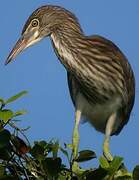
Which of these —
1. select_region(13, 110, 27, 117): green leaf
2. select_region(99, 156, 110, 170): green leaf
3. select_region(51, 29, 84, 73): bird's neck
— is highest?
select_region(51, 29, 84, 73): bird's neck

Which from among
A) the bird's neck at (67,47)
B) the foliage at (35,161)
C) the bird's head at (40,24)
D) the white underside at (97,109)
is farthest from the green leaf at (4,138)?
the white underside at (97,109)

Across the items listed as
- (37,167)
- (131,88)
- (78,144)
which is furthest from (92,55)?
(37,167)

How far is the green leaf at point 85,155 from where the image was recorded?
7.45ft

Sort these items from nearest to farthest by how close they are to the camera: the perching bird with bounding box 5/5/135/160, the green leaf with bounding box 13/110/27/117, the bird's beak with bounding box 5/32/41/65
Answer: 1. the green leaf with bounding box 13/110/27/117
2. the bird's beak with bounding box 5/32/41/65
3. the perching bird with bounding box 5/5/135/160

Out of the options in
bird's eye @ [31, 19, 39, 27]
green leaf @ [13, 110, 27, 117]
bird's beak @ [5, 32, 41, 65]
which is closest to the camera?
green leaf @ [13, 110, 27, 117]

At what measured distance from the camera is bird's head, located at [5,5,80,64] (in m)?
4.43

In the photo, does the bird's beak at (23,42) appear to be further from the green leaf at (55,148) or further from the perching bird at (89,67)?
the green leaf at (55,148)

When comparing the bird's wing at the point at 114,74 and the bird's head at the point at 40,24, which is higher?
the bird's head at the point at 40,24

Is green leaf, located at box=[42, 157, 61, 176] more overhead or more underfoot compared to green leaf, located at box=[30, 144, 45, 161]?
more underfoot

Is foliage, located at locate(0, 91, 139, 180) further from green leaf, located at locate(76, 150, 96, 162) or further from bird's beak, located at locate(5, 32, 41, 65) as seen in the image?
bird's beak, located at locate(5, 32, 41, 65)

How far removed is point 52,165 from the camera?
6.75 ft

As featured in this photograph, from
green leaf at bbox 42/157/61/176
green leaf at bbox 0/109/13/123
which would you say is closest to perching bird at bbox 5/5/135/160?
green leaf at bbox 0/109/13/123

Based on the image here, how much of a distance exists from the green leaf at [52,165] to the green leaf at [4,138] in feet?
0.50

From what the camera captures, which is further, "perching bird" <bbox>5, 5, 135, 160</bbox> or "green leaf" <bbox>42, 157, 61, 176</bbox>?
"perching bird" <bbox>5, 5, 135, 160</bbox>
